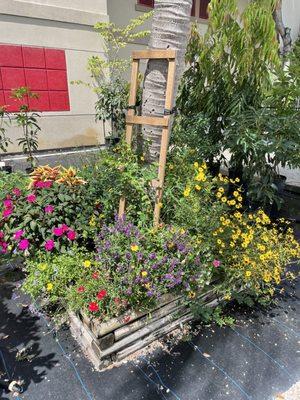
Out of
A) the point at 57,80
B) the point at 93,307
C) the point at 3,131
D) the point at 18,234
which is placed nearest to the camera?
the point at 93,307

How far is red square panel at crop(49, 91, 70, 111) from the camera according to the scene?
7.42 m

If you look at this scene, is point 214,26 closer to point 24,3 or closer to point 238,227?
point 238,227

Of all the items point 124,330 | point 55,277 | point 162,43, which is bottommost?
point 124,330

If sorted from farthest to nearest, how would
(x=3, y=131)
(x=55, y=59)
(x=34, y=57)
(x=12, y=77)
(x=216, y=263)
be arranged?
(x=55, y=59)
(x=34, y=57)
(x=12, y=77)
(x=3, y=131)
(x=216, y=263)

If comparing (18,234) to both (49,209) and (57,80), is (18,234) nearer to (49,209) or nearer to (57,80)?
(49,209)

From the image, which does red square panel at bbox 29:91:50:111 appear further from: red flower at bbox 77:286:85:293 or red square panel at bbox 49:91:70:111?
red flower at bbox 77:286:85:293

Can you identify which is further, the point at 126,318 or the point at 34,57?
the point at 34,57

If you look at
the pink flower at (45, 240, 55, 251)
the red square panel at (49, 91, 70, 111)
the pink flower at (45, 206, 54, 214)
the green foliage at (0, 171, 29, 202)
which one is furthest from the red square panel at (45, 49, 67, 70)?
the pink flower at (45, 240, 55, 251)

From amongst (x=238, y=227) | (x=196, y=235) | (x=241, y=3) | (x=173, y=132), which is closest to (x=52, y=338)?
(x=196, y=235)

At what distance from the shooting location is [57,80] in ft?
24.3

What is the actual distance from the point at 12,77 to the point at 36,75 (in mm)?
546

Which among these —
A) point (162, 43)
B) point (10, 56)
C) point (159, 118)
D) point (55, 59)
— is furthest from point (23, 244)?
point (55, 59)

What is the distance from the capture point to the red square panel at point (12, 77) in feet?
21.8

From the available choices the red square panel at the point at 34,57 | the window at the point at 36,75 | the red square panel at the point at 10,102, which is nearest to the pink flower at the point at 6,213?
the window at the point at 36,75
